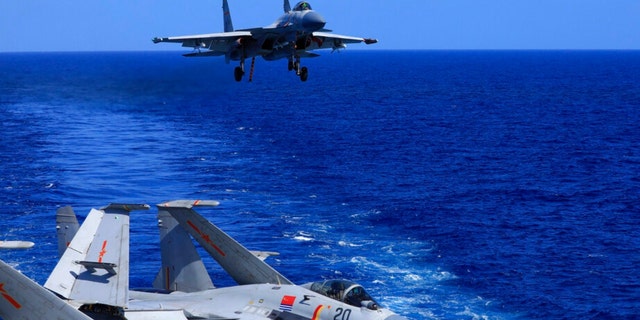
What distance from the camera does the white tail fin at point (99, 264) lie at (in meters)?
39.8

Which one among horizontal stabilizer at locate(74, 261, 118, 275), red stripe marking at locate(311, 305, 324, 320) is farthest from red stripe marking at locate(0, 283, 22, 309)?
red stripe marking at locate(311, 305, 324, 320)

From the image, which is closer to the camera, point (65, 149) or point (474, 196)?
point (474, 196)

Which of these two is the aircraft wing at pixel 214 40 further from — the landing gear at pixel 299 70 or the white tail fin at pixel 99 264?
the white tail fin at pixel 99 264

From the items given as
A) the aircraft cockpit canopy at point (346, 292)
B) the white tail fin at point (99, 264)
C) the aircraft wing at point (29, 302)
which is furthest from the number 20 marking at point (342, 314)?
the aircraft wing at point (29, 302)

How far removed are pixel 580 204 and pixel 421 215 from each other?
17.3 m

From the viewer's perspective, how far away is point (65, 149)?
113562 mm

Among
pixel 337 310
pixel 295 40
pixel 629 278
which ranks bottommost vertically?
pixel 629 278

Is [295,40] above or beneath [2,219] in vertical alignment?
above

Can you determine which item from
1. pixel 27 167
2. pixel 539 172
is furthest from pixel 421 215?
pixel 27 167

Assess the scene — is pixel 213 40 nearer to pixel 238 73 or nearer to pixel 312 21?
pixel 238 73

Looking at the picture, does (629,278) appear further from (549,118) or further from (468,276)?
(549,118)

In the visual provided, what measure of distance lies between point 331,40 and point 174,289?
1970 cm

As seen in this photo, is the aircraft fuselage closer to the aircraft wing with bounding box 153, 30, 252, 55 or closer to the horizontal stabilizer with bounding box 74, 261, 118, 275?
the horizontal stabilizer with bounding box 74, 261, 118, 275

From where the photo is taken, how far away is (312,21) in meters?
48.9
